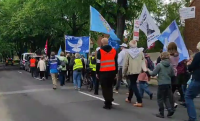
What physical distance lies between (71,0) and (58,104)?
1019 centimetres

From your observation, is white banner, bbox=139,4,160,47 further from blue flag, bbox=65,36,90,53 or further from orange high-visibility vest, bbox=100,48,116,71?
blue flag, bbox=65,36,90,53

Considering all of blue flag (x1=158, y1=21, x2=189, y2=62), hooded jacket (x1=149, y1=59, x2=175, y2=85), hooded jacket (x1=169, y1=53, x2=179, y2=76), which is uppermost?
blue flag (x1=158, y1=21, x2=189, y2=62)

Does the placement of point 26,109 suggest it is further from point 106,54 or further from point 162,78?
point 162,78

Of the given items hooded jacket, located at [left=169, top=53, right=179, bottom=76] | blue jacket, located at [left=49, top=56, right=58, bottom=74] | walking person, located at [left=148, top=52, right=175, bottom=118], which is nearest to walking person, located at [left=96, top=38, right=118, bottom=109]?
walking person, located at [left=148, top=52, right=175, bottom=118]

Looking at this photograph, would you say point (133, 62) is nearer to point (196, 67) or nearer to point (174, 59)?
point (174, 59)

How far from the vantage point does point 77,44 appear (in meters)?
16.5

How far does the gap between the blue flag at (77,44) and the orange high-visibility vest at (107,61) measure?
812 centimetres

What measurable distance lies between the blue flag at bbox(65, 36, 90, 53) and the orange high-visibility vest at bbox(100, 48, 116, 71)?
8.12 meters

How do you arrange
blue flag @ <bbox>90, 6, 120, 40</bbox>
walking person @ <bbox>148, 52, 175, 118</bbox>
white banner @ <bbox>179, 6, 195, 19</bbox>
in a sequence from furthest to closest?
white banner @ <bbox>179, 6, 195, 19</bbox> → blue flag @ <bbox>90, 6, 120, 40</bbox> → walking person @ <bbox>148, 52, 175, 118</bbox>

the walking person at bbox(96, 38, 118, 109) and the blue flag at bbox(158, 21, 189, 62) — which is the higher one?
the blue flag at bbox(158, 21, 189, 62)

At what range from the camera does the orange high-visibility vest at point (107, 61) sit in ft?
25.6

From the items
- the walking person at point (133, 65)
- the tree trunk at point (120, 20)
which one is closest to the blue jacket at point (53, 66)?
the tree trunk at point (120, 20)

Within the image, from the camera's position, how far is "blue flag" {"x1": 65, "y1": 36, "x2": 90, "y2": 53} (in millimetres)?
16139

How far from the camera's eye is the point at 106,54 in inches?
309
